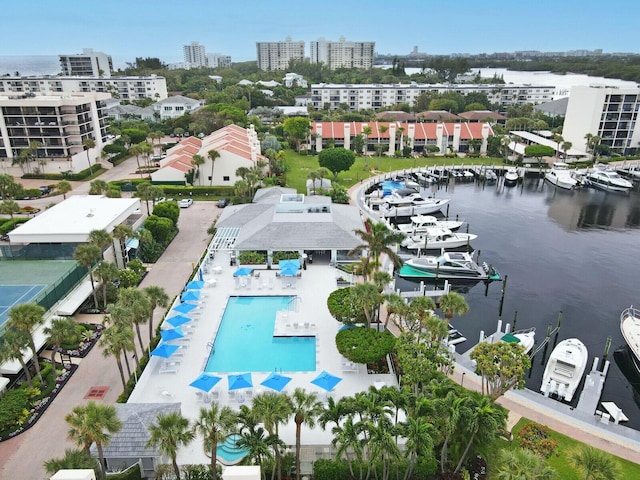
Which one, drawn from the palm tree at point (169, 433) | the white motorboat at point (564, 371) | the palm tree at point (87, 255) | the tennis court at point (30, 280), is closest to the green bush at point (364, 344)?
the white motorboat at point (564, 371)

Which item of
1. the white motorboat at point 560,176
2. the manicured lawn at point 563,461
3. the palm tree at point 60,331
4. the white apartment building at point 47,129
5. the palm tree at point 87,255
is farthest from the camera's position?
the white motorboat at point 560,176

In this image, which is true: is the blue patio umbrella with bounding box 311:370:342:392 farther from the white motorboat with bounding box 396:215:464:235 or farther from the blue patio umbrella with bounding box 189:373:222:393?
the white motorboat with bounding box 396:215:464:235

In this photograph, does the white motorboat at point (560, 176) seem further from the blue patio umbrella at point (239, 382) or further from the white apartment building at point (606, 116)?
the blue patio umbrella at point (239, 382)

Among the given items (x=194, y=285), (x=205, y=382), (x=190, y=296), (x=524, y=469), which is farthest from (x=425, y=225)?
(x=524, y=469)

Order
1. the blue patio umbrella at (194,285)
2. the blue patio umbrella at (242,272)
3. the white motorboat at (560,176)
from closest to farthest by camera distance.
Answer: the blue patio umbrella at (194,285) < the blue patio umbrella at (242,272) < the white motorboat at (560,176)

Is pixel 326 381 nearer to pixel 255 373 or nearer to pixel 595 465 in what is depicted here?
pixel 255 373

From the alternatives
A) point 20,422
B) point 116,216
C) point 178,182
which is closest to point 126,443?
point 20,422

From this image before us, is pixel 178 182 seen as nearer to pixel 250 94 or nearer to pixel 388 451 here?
pixel 388 451
